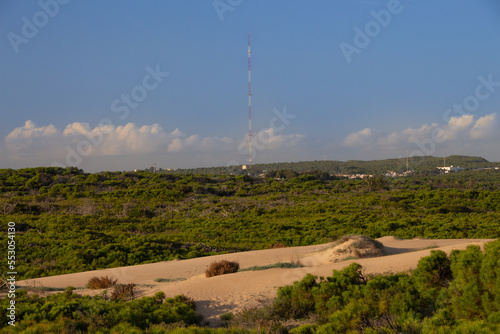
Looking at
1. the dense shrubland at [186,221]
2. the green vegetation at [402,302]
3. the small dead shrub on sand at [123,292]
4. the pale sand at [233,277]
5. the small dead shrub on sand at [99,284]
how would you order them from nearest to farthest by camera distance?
1. the green vegetation at [402,302]
2. the pale sand at [233,277]
3. the small dead shrub on sand at [123,292]
4. the small dead shrub on sand at [99,284]
5. the dense shrubland at [186,221]

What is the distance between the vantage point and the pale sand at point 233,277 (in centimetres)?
866

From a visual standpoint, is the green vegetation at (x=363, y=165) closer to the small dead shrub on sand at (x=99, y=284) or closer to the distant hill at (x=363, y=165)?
the distant hill at (x=363, y=165)

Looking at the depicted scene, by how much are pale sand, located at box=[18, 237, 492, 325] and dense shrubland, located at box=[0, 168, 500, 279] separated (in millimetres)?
2489

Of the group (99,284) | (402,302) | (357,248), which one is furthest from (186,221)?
(402,302)

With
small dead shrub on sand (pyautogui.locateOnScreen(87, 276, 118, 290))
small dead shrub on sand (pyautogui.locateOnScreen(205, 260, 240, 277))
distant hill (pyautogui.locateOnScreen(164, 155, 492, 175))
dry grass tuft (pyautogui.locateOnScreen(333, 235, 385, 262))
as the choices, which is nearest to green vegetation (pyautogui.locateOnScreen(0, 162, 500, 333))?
small dead shrub on sand (pyautogui.locateOnScreen(87, 276, 118, 290))

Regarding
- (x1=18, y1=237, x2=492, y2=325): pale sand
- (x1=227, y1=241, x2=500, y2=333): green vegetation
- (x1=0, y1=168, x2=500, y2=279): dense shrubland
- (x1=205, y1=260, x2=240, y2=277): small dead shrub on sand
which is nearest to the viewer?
(x1=227, y1=241, x2=500, y2=333): green vegetation

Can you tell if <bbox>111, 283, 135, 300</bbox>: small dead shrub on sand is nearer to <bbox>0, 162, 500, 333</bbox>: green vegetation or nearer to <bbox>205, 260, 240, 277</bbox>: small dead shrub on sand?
<bbox>0, 162, 500, 333</bbox>: green vegetation

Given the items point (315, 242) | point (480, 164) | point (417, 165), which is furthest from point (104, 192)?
point (480, 164)

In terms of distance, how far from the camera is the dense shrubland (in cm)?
1588

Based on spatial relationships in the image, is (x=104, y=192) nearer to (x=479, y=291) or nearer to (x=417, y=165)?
(x=479, y=291)

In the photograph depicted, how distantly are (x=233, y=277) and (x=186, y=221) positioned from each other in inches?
614

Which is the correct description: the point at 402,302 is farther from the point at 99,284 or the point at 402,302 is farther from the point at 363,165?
the point at 363,165

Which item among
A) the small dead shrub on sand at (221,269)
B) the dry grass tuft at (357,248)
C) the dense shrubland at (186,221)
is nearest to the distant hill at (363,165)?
the dense shrubland at (186,221)

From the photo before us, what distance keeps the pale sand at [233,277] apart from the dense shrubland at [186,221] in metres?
2.49
